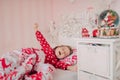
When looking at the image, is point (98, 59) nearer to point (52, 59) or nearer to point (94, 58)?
point (94, 58)

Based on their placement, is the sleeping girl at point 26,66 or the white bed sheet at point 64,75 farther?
the white bed sheet at point 64,75

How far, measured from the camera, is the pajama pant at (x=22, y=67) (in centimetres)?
122

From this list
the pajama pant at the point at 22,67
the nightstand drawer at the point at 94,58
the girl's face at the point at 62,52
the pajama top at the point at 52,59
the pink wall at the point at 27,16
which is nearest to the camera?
the pajama pant at the point at 22,67

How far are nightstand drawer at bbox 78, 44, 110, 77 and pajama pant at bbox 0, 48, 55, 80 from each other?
308mm

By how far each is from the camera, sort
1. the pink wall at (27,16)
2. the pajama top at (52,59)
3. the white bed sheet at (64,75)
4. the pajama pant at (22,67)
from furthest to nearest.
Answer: the pink wall at (27,16) → the pajama top at (52,59) → the white bed sheet at (64,75) → the pajama pant at (22,67)

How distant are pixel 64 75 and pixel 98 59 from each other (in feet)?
1.16

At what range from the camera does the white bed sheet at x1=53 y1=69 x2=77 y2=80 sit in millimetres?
1477

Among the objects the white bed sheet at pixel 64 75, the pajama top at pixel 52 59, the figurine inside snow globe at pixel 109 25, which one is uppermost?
the figurine inside snow globe at pixel 109 25

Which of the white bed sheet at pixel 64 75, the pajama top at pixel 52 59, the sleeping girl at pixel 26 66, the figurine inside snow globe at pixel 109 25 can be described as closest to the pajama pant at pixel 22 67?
the sleeping girl at pixel 26 66

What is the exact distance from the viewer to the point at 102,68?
1349 millimetres

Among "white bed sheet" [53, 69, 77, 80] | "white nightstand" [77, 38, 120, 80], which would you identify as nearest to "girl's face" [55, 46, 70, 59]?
"white bed sheet" [53, 69, 77, 80]

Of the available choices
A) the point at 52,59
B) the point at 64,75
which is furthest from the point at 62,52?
the point at 64,75

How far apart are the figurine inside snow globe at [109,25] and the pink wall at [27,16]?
0.22 metres

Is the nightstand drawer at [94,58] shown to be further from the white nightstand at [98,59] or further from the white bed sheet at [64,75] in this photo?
the white bed sheet at [64,75]
